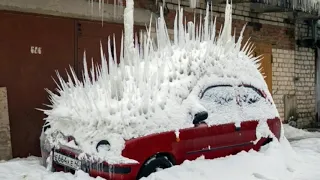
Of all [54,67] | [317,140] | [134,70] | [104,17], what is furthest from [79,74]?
[317,140]

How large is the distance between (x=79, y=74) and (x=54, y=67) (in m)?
0.65

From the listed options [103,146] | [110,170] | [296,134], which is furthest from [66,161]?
[296,134]

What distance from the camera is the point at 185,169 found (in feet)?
18.4

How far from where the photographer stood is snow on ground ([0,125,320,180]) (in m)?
5.56

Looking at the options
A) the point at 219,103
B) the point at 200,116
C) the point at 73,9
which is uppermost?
the point at 73,9

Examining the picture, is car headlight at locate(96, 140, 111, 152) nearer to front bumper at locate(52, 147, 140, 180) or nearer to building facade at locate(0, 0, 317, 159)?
front bumper at locate(52, 147, 140, 180)

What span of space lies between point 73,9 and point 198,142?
448 cm

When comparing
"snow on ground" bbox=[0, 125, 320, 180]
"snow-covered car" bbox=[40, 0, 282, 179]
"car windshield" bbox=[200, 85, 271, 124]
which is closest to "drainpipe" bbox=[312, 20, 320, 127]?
"snow on ground" bbox=[0, 125, 320, 180]

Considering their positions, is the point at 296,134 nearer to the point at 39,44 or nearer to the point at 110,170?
the point at 39,44

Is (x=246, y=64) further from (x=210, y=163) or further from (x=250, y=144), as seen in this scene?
(x=210, y=163)

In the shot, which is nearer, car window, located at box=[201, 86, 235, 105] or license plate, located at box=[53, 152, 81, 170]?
license plate, located at box=[53, 152, 81, 170]

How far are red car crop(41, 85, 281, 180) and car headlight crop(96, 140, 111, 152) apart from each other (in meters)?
0.01

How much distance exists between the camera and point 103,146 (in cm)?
531

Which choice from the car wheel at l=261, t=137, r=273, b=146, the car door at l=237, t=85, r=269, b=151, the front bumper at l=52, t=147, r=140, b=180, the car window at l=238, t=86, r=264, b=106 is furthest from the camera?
the car wheel at l=261, t=137, r=273, b=146
